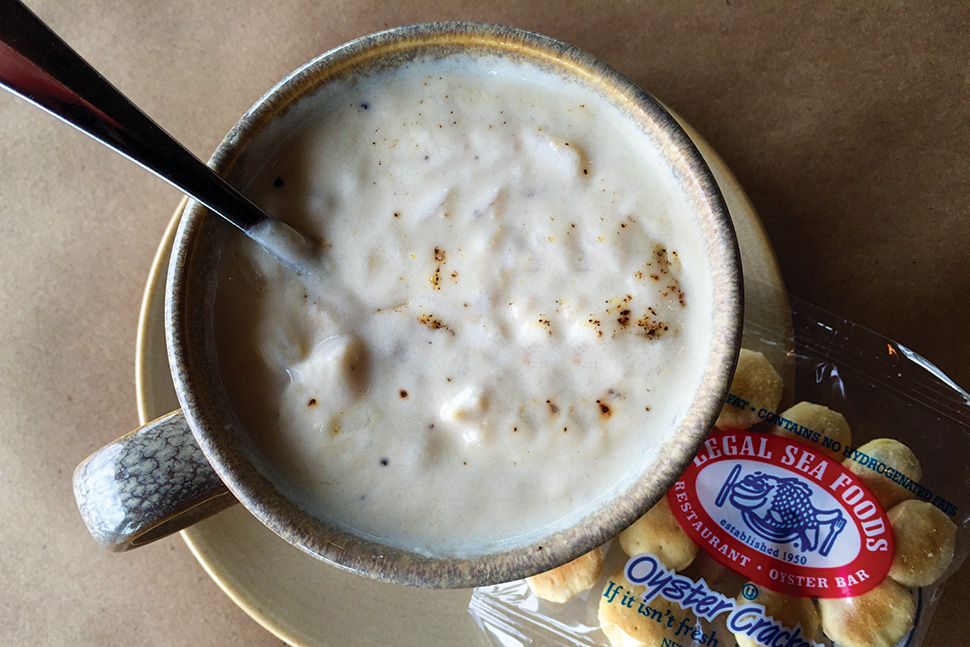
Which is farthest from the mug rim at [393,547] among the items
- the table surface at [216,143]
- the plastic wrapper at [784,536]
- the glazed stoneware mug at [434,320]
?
the table surface at [216,143]

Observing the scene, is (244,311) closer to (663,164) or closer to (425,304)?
(425,304)

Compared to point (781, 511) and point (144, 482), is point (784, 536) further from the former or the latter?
point (144, 482)

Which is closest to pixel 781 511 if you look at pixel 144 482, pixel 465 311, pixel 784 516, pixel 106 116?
pixel 784 516

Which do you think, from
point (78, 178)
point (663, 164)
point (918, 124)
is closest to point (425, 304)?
point (663, 164)

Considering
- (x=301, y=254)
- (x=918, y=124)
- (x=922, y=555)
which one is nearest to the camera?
(x=301, y=254)

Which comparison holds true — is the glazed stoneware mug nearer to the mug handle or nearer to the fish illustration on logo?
the mug handle

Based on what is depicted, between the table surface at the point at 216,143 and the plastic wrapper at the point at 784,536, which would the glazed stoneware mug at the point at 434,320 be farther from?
the table surface at the point at 216,143
